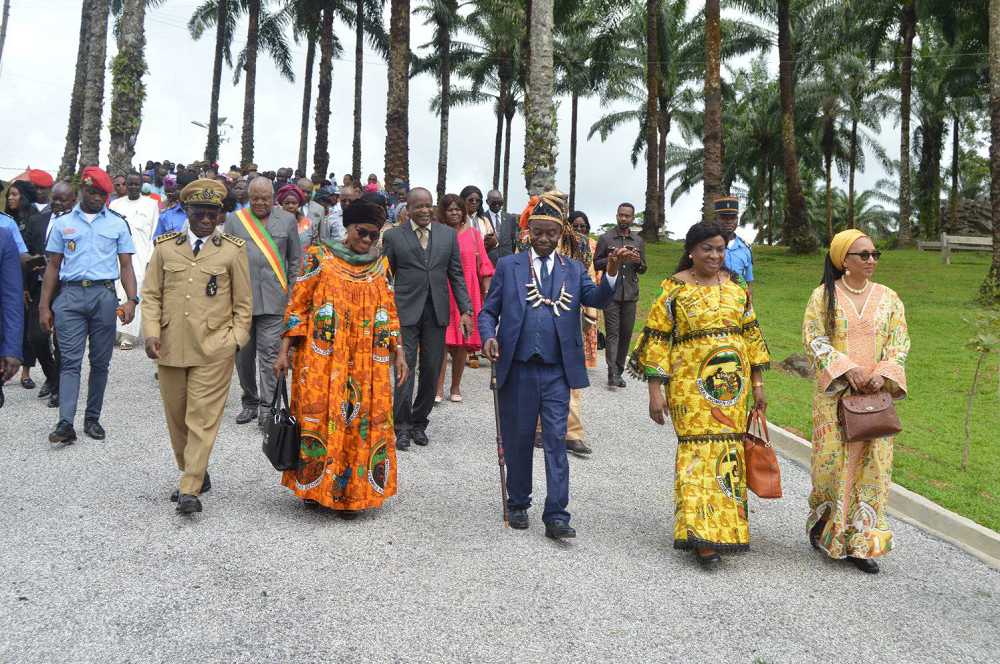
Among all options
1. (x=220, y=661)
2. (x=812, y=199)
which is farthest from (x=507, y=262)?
(x=812, y=199)

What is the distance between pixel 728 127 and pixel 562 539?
160 ft

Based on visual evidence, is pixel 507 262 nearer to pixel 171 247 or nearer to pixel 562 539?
pixel 562 539

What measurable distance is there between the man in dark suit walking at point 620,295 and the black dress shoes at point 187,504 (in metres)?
5.78

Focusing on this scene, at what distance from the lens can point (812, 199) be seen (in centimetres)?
6800

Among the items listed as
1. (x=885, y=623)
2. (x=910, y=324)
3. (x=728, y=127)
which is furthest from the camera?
(x=728, y=127)

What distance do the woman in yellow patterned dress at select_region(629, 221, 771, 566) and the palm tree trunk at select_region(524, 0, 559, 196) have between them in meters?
6.58

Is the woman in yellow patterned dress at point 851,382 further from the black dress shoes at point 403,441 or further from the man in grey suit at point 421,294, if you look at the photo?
the black dress shoes at point 403,441

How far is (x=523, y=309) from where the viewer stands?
5480mm

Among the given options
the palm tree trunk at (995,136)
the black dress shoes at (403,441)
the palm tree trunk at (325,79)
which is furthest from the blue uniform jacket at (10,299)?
the palm tree trunk at (325,79)

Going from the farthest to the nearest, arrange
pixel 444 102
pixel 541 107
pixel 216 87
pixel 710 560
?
pixel 444 102 < pixel 216 87 < pixel 541 107 < pixel 710 560

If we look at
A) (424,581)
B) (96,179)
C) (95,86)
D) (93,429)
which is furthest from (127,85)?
(424,581)

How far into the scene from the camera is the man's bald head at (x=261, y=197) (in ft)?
24.8

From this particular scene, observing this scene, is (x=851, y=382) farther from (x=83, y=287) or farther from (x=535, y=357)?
(x=83, y=287)

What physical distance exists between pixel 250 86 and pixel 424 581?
96.9 feet
